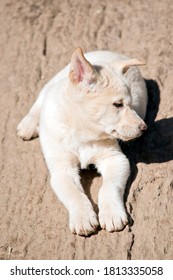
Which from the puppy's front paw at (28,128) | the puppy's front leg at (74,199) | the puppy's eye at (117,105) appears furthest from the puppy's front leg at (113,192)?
the puppy's front paw at (28,128)

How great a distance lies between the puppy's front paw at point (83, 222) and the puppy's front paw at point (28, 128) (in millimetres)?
1464

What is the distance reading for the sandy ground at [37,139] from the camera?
460 centimetres

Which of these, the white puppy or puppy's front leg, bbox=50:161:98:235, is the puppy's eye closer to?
the white puppy

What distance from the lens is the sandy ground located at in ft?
15.1

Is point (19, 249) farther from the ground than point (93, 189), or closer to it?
closer to it

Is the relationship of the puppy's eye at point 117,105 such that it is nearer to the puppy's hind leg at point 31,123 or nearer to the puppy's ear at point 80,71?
the puppy's ear at point 80,71

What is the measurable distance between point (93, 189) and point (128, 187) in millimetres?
347

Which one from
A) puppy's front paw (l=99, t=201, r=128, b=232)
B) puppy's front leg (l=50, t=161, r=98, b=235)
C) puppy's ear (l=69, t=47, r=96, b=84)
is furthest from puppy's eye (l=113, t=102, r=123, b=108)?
puppy's front paw (l=99, t=201, r=128, b=232)

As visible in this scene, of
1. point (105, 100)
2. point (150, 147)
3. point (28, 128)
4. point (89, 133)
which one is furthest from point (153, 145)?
point (28, 128)

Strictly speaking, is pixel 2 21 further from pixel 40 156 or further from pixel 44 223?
pixel 44 223

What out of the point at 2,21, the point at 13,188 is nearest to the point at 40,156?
the point at 13,188

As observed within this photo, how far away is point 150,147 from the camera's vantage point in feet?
18.0

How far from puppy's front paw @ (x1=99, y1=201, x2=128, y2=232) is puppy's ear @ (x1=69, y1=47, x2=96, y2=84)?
3.76ft
